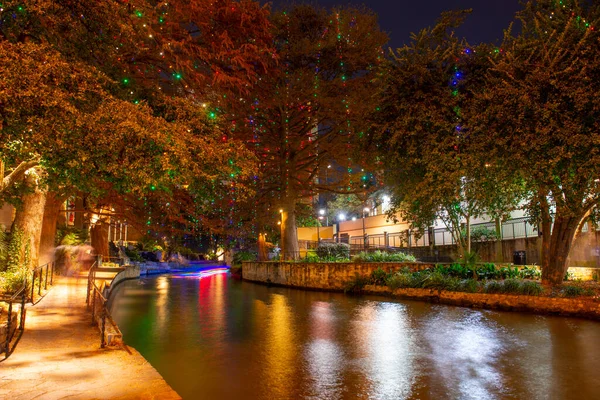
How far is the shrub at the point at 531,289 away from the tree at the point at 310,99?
10007 millimetres

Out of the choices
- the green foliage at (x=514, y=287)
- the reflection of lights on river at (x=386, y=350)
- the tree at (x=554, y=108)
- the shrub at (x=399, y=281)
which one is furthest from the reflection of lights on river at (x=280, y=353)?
the tree at (x=554, y=108)

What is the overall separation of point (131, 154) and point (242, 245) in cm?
4202

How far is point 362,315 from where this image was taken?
14508 millimetres

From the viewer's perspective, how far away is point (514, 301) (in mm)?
14828

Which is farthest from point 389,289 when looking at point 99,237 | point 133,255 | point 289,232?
point 133,255

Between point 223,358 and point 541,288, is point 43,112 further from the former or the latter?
point 541,288

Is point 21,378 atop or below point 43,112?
below

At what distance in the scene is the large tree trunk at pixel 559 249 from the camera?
15.4 meters

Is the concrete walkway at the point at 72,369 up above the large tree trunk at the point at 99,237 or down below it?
below

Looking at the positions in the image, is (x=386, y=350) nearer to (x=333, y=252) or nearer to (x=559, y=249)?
(x=559, y=249)

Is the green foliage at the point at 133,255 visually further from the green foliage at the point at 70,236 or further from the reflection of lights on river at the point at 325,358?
the reflection of lights on river at the point at 325,358

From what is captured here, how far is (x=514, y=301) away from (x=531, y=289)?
68cm

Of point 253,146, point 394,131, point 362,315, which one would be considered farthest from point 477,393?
point 253,146

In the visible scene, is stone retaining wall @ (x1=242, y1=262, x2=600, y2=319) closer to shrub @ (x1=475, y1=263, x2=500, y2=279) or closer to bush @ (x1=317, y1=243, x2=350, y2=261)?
shrub @ (x1=475, y1=263, x2=500, y2=279)
